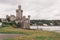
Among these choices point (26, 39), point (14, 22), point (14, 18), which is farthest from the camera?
point (14, 18)

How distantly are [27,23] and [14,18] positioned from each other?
885cm

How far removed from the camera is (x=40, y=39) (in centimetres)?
3316

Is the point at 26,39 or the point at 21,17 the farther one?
the point at 21,17

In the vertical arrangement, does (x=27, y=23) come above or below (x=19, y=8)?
below

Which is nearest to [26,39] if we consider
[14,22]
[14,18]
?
[14,22]

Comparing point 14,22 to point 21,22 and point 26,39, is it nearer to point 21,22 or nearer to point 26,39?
point 21,22

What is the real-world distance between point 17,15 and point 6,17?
5065 mm

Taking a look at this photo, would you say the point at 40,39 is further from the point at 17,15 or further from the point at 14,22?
the point at 17,15

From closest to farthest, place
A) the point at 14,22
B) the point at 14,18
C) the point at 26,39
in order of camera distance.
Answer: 1. the point at 26,39
2. the point at 14,22
3. the point at 14,18

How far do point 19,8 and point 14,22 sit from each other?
24.9ft

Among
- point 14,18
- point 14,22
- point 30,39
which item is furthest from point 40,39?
point 14,18

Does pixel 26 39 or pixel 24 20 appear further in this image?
pixel 24 20

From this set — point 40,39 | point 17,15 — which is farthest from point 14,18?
point 40,39

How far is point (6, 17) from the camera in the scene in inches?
4218
